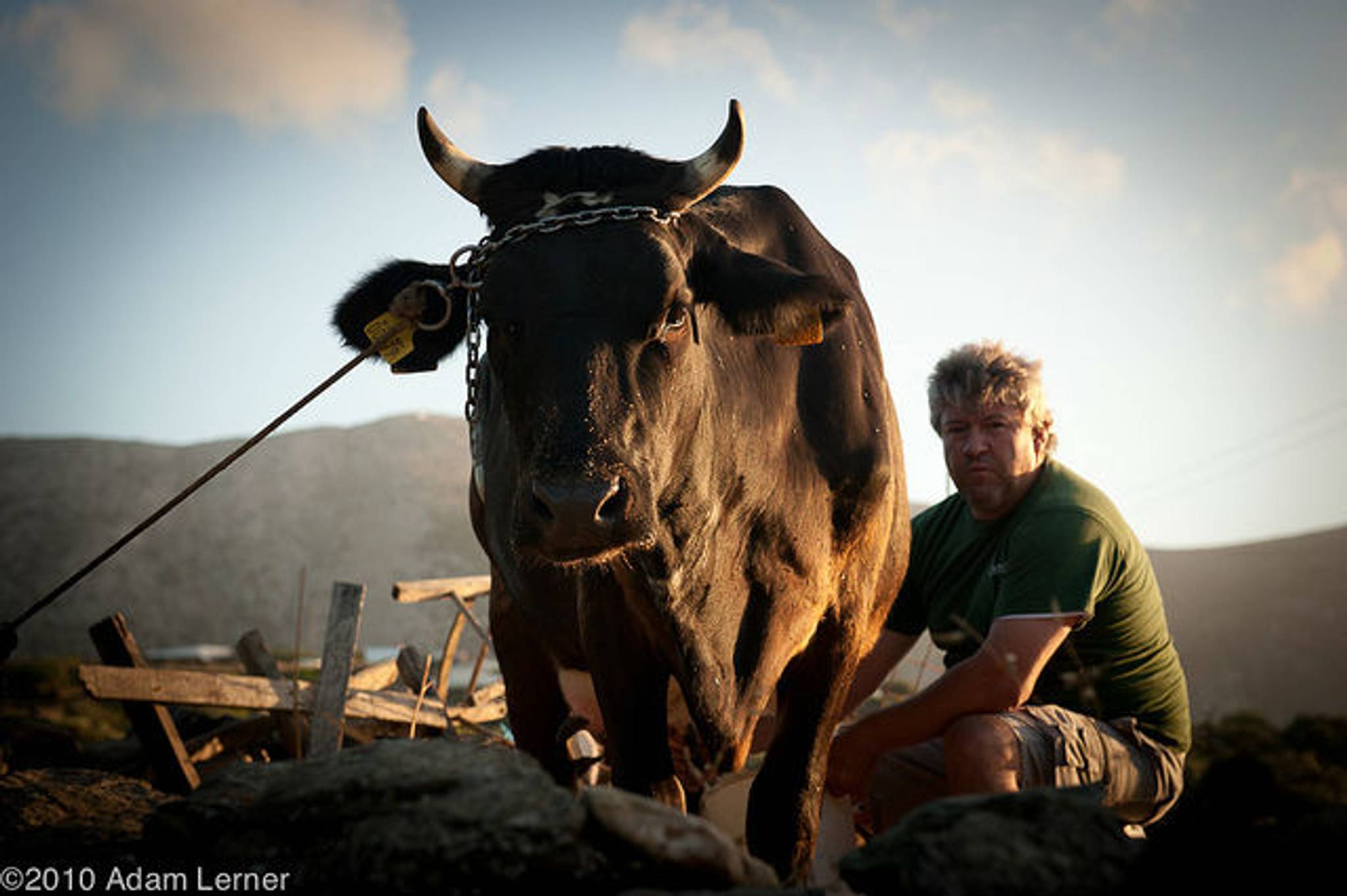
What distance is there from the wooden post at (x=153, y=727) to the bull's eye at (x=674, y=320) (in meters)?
4.78

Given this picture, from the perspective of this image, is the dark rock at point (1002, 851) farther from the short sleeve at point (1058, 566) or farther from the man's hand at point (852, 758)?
the man's hand at point (852, 758)

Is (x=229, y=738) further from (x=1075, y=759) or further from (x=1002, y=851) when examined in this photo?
(x=1002, y=851)

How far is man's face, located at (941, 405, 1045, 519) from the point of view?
4.19 m

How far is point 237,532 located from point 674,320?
134 ft

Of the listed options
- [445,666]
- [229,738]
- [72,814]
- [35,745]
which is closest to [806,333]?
[72,814]

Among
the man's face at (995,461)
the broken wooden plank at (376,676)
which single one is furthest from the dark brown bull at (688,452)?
the broken wooden plank at (376,676)

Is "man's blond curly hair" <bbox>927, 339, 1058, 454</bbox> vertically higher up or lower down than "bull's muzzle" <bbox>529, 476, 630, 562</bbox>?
higher up

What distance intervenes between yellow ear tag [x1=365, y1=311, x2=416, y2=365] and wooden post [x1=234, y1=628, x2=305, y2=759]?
3.47 metres

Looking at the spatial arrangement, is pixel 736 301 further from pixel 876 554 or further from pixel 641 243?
pixel 876 554

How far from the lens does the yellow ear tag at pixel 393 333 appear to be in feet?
13.1

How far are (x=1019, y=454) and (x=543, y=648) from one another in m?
2.55

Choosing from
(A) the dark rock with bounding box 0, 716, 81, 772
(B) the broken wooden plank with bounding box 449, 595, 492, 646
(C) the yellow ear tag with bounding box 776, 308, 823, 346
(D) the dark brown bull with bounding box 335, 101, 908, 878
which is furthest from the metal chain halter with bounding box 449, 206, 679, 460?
(A) the dark rock with bounding box 0, 716, 81, 772

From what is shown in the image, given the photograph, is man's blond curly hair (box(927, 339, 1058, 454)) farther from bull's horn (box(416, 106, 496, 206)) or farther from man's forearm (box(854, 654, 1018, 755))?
bull's horn (box(416, 106, 496, 206))

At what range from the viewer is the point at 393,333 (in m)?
4.02
